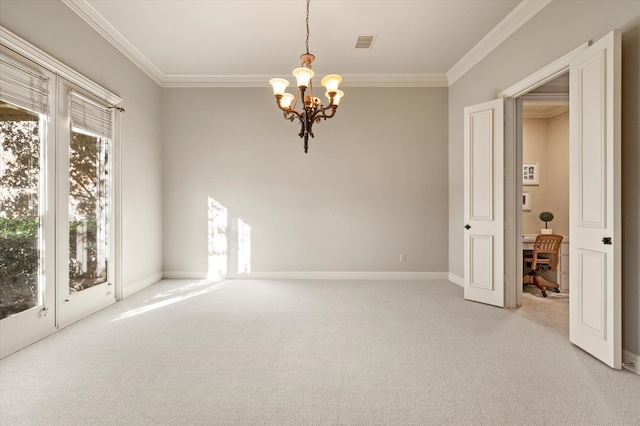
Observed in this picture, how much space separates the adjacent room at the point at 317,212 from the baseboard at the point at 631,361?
0.02 meters

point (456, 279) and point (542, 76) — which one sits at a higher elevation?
point (542, 76)

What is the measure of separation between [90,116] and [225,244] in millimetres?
2610

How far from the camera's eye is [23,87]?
274 centimetres

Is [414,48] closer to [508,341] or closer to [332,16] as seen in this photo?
[332,16]

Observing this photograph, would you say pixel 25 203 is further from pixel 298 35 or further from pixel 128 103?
pixel 298 35

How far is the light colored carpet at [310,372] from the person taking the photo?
1.86 m

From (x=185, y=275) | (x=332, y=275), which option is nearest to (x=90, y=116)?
(x=185, y=275)

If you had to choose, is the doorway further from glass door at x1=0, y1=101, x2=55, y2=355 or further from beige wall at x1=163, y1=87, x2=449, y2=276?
glass door at x1=0, y1=101, x2=55, y2=355

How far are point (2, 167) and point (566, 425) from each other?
4.35 meters

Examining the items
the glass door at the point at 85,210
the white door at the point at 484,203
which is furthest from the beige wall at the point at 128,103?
the white door at the point at 484,203

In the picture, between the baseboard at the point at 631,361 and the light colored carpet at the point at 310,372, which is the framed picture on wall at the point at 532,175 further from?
the baseboard at the point at 631,361

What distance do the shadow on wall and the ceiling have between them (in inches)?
86.3

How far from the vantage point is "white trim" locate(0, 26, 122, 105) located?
2.59m

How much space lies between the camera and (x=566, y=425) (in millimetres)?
1758
